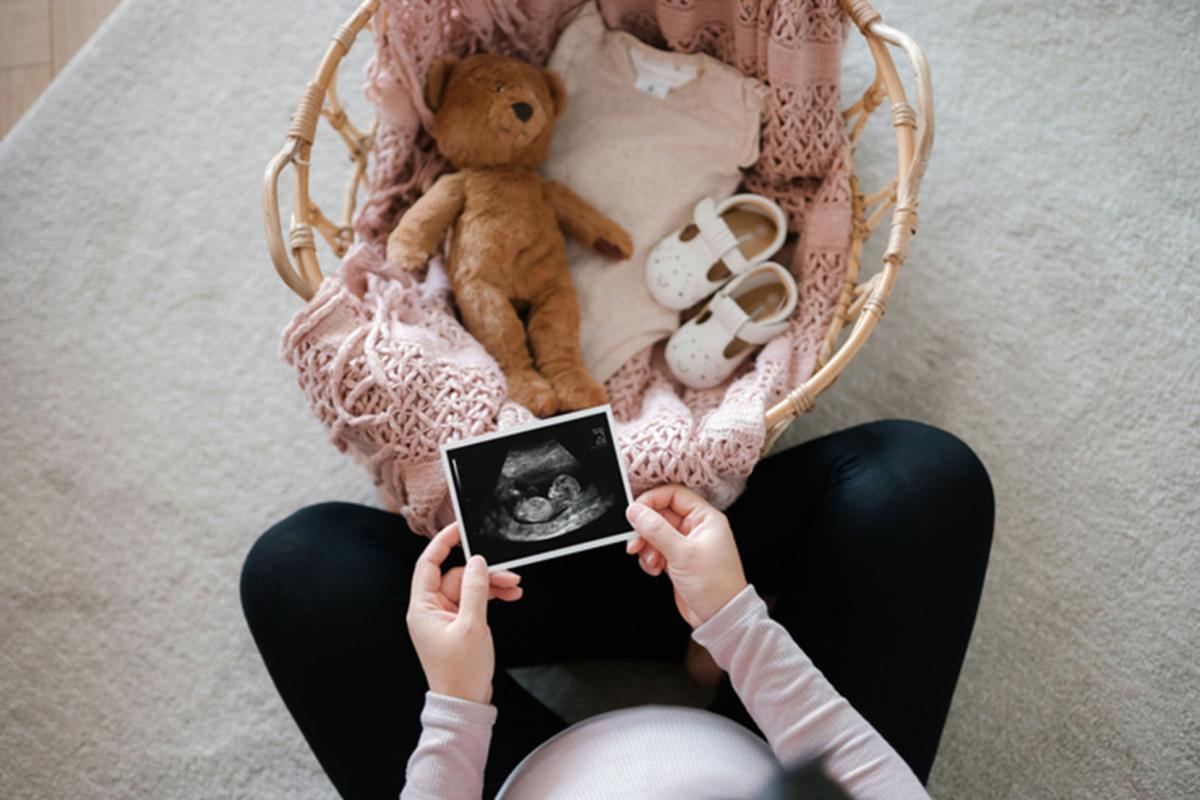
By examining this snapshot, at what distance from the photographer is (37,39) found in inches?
53.7

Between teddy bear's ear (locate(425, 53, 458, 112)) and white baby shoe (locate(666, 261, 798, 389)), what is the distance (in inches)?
14.8

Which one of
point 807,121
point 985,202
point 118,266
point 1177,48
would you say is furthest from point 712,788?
point 1177,48

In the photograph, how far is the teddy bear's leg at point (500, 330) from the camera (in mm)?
945

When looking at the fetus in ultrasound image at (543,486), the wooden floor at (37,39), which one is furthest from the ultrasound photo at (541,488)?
the wooden floor at (37,39)

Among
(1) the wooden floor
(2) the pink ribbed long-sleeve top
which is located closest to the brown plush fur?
(2) the pink ribbed long-sleeve top

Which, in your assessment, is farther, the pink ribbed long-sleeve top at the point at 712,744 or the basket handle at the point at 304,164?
the basket handle at the point at 304,164

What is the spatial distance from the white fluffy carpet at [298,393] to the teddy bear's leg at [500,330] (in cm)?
33

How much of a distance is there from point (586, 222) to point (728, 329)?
0.68 feet

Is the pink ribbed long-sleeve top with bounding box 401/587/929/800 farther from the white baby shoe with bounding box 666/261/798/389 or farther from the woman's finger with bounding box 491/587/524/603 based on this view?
the white baby shoe with bounding box 666/261/798/389

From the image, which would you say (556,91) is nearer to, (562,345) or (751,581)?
(562,345)

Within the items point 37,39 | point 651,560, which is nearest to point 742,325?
point 651,560

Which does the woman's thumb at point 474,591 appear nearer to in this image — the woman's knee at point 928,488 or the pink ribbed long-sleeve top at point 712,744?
the pink ribbed long-sleeve top at point 712,744

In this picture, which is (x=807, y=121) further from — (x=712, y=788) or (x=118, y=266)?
(x=118, y=266)

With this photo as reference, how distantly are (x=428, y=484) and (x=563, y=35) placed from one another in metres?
0.58
